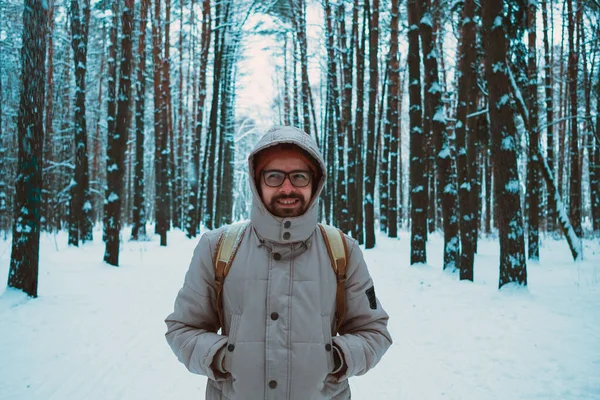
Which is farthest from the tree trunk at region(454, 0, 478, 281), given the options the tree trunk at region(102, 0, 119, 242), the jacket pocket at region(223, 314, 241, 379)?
the tree trunk at region(102, 0, 119, 242)

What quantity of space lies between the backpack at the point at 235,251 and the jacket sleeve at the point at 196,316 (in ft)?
0.13

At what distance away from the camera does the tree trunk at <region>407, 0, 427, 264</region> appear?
991 cm

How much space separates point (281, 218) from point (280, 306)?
35 centimetres

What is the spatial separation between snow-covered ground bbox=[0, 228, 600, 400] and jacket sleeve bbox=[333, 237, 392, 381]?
219cm

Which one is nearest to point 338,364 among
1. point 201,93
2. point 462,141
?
point 462,141

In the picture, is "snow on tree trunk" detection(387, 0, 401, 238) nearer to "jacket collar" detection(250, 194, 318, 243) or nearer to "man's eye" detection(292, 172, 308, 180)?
"man's eye" detection(292, 172, 308, 180)

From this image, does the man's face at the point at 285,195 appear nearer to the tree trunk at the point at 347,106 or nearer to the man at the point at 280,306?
the man at the point at 280,306

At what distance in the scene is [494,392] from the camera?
362 cm

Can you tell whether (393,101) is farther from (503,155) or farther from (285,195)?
(285,195)

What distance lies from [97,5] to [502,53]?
1368cm

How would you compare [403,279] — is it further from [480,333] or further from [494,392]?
[494,392]

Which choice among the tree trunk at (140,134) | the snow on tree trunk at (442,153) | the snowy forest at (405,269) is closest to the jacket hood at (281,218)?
the snowy forest at (405,269)

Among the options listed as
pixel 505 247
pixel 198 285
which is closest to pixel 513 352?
pixel 505 247

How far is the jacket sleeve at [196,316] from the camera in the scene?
1.59 metres
